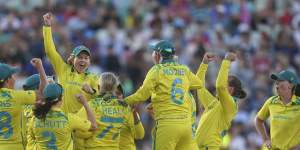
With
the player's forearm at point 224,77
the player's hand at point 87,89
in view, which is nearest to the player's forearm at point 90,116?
the player's hand at point 87,89

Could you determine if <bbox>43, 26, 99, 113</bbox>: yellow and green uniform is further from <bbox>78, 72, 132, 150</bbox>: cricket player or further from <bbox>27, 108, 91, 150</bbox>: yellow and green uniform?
<bbox>27, 108, 91, 150</bbox>: yellow and green uniform

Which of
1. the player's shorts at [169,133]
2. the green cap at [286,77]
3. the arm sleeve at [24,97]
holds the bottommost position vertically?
the player's shorts at [169,133]

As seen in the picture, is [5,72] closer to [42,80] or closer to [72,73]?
[42,80]

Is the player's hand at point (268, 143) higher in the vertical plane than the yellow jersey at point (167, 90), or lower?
lower

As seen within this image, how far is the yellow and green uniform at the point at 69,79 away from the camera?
55.0 ft

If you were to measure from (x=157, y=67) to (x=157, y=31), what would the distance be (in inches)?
400

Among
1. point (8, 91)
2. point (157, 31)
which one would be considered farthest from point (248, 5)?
point (8, 91)

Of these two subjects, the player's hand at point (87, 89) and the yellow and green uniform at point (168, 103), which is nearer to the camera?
the player's hand at point (87, 89)

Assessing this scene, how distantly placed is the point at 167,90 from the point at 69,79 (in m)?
1.59

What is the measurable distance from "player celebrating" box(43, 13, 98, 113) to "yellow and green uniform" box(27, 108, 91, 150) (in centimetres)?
138

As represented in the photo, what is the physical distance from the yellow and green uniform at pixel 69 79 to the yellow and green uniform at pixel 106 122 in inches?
23.9

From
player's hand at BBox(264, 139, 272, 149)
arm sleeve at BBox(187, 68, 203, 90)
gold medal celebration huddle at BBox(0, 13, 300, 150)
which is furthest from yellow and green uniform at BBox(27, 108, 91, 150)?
player's hand at BBox(264, 139, 272, 149)

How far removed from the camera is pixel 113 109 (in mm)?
16094

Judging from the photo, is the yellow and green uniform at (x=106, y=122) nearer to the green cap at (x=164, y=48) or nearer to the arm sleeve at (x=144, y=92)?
the arm sleeve at (x=144, y=92)
